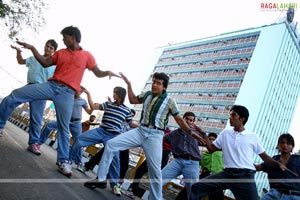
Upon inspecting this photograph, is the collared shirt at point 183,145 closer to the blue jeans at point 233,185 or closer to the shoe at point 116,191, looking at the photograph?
the blue jeans at point 233,185

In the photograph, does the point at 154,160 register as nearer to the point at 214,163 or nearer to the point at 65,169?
the point at 65,169

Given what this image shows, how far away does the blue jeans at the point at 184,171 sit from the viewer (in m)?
5.03

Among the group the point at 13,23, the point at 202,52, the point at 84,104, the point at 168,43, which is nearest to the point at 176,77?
the point at 202,52

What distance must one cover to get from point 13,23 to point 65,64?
1639 centimetres

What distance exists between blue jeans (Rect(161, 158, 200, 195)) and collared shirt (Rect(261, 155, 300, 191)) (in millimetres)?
1100

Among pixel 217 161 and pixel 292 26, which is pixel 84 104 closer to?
pixel 217 161

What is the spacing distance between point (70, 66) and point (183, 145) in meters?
2.26

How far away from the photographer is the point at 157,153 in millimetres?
4172

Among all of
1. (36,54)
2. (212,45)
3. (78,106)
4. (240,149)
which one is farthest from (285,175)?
(212,45)

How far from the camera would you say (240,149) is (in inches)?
163

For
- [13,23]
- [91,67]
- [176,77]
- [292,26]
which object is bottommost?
[91,67]

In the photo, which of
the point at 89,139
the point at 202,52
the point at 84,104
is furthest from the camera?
the point at 202,52

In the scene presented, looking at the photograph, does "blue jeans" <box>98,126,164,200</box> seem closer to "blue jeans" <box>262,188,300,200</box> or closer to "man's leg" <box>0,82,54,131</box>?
"man's leg" <box>0,82,54,131</box>

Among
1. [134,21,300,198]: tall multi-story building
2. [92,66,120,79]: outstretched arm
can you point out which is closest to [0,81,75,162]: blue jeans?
[92,66,120,79]: outstretched arm
